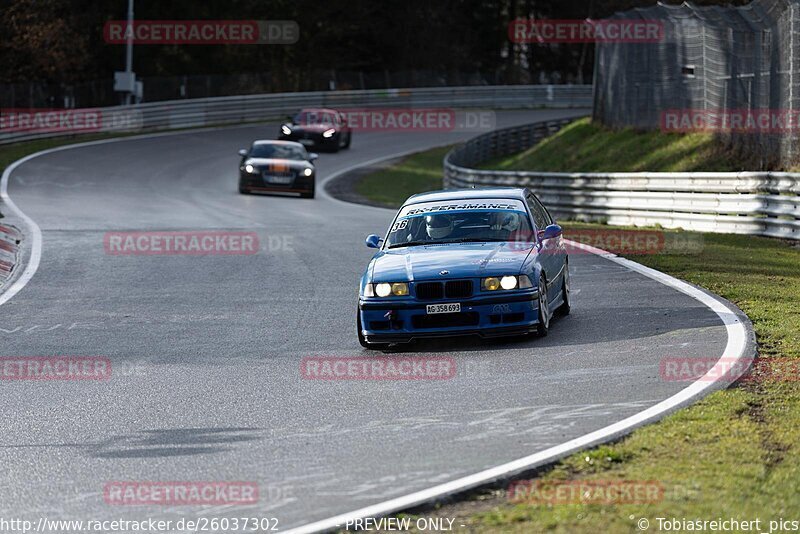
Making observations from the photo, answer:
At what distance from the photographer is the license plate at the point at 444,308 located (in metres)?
11.4

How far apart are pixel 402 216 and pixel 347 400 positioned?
152 inches

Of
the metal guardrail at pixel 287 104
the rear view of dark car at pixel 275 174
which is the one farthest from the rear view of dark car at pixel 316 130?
the rear view of dark car at pixel 275 174

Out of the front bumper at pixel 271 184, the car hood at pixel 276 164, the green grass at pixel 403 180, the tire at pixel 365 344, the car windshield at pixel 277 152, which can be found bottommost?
the green grass at pixel 403 180

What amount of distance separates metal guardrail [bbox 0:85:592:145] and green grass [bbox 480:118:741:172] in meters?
14.6

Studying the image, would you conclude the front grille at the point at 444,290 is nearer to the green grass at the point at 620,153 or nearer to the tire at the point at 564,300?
the tire at the point at 564,300

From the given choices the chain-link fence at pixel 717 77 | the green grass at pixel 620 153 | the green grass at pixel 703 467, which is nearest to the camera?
the green grass at pixel 703 467

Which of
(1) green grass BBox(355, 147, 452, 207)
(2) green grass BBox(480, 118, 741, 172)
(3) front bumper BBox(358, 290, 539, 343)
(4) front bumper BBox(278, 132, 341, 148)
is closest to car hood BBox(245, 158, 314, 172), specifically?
(1) green grass BBox(355, 147, 452, 207)

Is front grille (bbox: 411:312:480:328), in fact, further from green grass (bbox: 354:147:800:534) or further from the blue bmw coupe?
green grass (bbox: 354:147:800:534)

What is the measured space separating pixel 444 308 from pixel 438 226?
1.47 m

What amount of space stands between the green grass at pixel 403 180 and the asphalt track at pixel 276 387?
651 inches

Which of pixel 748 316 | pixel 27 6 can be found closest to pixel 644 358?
pixel 748 316

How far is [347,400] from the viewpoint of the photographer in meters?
9.39

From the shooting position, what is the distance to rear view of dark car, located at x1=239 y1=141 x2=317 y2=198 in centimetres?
3272

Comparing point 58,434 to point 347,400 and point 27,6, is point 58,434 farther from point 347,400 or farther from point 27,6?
point 27,6
